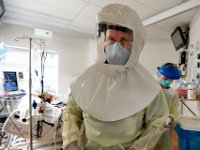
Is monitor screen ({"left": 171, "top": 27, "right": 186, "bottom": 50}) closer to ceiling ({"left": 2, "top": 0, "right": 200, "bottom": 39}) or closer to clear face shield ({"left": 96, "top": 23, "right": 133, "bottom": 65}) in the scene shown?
ceiling ({"left": 2, "top": 0, "right": 200, "bottom": 39})

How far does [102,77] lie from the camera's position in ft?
2.70

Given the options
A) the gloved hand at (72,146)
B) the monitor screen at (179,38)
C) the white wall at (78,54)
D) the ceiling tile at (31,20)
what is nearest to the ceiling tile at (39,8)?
the ceiling tile at (31,20)

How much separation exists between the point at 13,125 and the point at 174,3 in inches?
104

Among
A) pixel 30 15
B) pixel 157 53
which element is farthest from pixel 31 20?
pixel 157 53

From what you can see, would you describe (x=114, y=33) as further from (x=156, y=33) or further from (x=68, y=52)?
(x=68, y=52)

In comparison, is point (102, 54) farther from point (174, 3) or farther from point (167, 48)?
point (167, 48)

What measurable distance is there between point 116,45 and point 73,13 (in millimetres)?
2359

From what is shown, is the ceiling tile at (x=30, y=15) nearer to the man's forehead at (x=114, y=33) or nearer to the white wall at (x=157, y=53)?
the white wall at (x=157, y=53)

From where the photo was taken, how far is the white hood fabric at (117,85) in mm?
749

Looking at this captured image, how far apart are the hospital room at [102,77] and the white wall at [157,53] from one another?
0.08 ft

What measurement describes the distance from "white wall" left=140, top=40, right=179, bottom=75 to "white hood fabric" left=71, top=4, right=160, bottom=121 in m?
3.59

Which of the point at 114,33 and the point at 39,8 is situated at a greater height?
the point at 39,8

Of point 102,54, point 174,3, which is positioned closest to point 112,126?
point 102,54

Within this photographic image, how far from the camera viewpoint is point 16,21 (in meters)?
3.36
